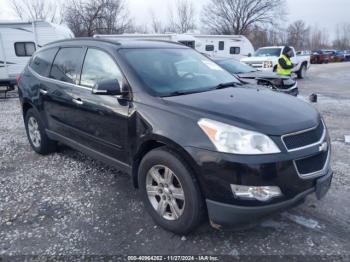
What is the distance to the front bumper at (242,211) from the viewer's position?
2.48 metres

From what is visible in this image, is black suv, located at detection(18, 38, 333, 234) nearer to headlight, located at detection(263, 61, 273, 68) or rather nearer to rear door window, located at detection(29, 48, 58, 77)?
rear door window, located at detection(29, 48, 58, 77)

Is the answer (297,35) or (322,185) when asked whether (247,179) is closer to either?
(322,185)

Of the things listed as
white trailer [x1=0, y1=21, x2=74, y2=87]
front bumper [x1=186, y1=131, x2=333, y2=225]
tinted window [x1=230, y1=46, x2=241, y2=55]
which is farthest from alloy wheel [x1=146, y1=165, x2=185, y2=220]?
tinted window [x1=230, y1=46, x2=241, y2=55]

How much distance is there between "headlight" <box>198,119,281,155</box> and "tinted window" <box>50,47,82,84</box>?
221 cm

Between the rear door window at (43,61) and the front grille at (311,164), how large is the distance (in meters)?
3.73

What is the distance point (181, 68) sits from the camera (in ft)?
12.4

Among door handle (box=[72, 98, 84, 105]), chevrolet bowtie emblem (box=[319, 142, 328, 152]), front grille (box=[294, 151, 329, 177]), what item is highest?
door handle (box=[72, 98, 84, 105])

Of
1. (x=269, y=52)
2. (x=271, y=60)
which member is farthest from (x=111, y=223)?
(x=269, y=52)

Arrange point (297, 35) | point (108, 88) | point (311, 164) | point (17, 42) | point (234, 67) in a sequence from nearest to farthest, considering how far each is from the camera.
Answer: point (311, 164), point (108, 88), point (234, 67), point (17, 42), point (297, 35)

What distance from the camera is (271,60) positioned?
1628 cm

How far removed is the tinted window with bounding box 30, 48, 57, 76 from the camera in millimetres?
4725

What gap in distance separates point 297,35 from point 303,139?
8388cm

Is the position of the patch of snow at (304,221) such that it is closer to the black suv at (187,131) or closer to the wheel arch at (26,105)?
the black suv at (187,131)

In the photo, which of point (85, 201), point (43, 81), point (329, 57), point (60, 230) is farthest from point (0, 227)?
point (329, 57)
